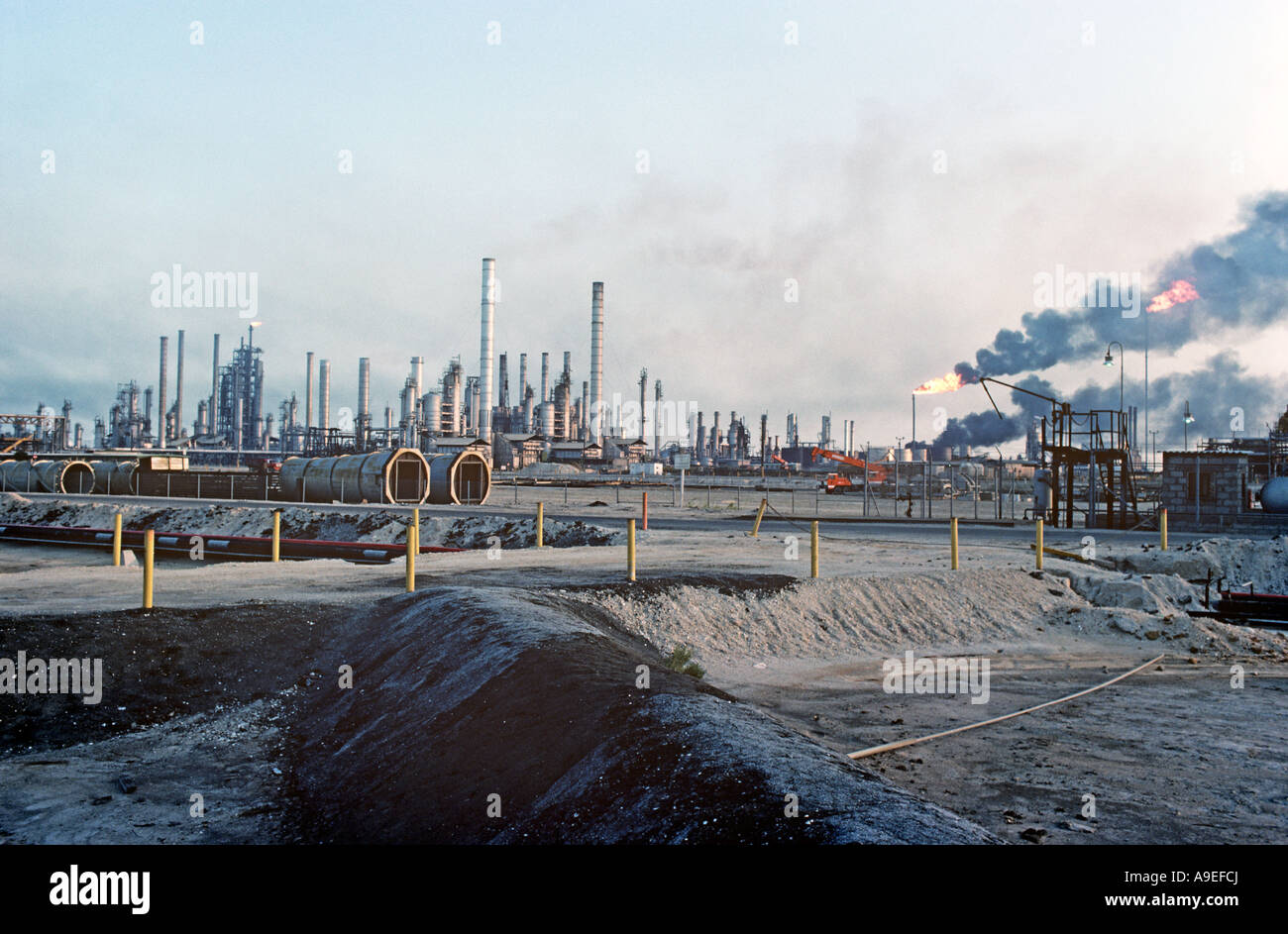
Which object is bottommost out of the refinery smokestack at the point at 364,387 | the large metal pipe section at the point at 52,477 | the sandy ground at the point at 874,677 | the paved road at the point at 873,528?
the sandy ground at the point at 874,677

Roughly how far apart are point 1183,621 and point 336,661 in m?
14.0

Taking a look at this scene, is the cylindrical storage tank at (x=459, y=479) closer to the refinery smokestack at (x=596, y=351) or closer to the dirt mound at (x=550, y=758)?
the dirt mound at (x=550, y=758)

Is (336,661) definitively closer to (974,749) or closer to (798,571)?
(974,749)

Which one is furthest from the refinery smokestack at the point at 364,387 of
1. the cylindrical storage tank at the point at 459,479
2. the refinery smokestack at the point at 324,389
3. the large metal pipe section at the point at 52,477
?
A: the cylindrical storage tank at the point at 459,479

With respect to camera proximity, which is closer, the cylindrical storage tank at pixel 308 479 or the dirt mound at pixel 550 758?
the dirt mound at pixel 550 758

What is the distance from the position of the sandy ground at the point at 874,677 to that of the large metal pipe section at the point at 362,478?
20.4 metres

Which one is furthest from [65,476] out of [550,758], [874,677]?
[550,758]

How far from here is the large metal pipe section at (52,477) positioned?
5281cm

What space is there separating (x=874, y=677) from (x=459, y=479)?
31987 millimetres

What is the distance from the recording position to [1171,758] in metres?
7.93

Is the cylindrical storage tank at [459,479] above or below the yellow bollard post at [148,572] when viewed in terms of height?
above

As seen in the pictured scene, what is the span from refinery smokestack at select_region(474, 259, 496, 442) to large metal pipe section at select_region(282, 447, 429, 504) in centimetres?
4029
